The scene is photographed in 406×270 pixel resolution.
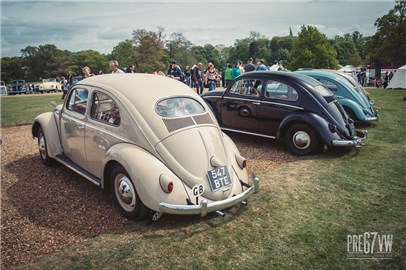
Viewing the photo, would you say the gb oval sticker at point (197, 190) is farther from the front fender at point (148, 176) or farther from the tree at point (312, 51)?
the tree at point (312, 51)

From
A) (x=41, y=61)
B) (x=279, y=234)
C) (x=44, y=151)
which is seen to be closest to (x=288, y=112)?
(x=279, y=234)

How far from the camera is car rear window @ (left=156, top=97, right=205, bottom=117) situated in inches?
167

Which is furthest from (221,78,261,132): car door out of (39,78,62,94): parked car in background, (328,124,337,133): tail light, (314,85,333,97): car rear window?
(39,78,62,94): parked car in background

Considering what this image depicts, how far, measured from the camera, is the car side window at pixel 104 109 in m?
4.34

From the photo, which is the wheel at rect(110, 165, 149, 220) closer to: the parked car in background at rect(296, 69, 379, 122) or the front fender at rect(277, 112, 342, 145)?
the front fender at rect(277, 112, 342, 145)

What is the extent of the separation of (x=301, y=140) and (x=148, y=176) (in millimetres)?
4116

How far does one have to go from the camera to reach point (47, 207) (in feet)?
14.3

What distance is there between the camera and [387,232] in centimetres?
362

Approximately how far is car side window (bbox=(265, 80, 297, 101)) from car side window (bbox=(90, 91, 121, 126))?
3.99 metres

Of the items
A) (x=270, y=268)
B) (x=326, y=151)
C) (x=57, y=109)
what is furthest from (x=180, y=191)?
(x=326, y=151)

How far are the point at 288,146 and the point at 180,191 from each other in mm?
3867

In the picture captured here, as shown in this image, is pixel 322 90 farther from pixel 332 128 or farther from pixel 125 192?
pixel 125 192

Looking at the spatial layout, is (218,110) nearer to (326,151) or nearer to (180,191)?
(326,151)

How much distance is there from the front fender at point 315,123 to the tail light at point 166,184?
3.94m
